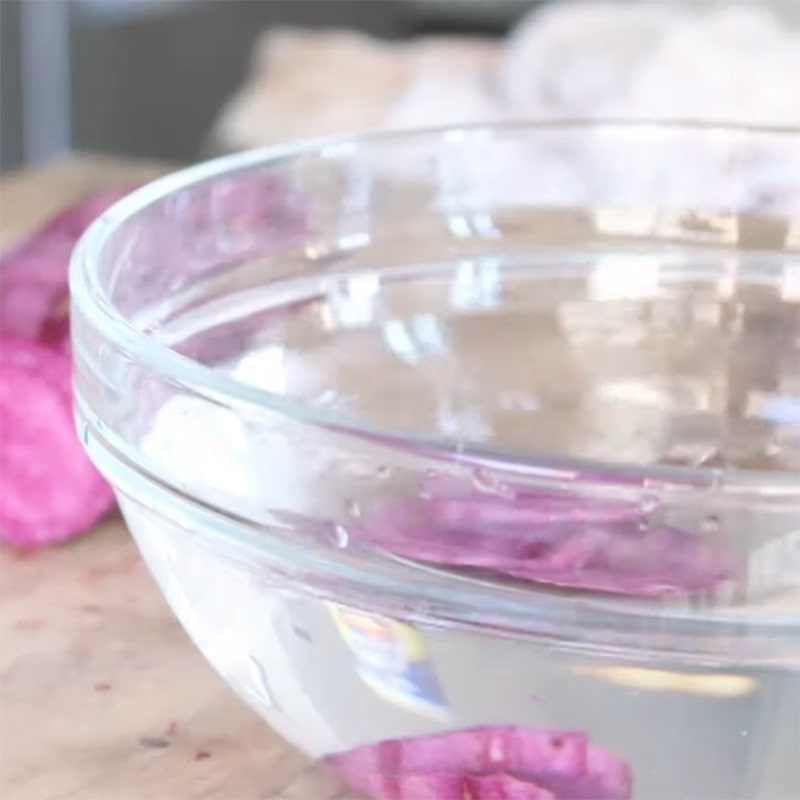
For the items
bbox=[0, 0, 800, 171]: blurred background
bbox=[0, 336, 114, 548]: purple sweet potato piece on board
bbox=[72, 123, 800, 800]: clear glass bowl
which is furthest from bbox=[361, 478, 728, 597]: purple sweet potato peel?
bbox=[0, 0, 800, 171]: blurred background

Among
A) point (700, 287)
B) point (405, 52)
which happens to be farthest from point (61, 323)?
point (405, 52)

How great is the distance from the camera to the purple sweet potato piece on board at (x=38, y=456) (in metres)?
0.37

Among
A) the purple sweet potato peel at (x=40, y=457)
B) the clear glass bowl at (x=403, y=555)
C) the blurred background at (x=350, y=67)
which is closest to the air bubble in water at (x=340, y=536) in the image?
the clear glass bowl at (x=403, y=555)

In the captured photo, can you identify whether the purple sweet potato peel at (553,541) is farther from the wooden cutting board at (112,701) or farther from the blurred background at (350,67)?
the blurred background at (350,67)

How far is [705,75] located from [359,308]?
0.92 ft

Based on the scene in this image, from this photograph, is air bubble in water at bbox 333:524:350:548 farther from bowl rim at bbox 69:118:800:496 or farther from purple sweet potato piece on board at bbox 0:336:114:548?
purple sweet potato piece on board at bbox 0:336:114:548

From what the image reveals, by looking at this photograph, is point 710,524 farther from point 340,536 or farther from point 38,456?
point 38,456

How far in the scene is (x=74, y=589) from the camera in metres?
0.36

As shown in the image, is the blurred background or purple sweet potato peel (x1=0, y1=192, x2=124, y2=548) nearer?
purple sweet potato peel (x1=0, y1=192, x2=124, y2=548)

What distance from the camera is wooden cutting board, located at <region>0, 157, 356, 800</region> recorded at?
11.2 inches

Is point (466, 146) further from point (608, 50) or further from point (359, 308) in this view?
point (608, 50)

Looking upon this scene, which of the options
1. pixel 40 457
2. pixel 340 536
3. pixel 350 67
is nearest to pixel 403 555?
pixel 340 536

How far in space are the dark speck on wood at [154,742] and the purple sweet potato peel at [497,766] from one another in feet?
0.17

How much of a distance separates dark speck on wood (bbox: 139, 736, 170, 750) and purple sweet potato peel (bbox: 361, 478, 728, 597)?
0.08 metres
